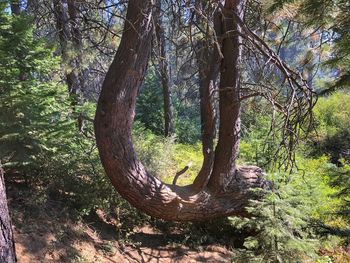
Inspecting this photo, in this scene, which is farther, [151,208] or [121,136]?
[151,208]

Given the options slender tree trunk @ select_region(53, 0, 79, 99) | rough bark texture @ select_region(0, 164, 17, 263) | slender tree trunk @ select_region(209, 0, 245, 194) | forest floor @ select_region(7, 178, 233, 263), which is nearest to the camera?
rough bark texture @ select_region(0, 164, 17, 263)

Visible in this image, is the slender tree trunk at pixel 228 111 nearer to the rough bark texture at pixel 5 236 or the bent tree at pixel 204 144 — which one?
the bent tree at pixel 204 144

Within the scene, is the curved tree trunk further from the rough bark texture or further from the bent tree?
the rough bark texture

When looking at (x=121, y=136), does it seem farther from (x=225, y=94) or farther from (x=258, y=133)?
(x=258, y=133)

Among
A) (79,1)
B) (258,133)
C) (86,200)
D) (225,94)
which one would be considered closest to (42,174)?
(86,200)

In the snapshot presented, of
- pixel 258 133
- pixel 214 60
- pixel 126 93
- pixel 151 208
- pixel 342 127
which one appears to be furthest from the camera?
pixel 342 127

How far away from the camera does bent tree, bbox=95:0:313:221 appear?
428 centimetres

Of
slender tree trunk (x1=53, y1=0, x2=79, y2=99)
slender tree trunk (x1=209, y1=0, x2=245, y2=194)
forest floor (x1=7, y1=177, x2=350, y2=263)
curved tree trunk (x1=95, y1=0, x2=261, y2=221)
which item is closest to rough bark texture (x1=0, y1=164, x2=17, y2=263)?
forest floor (x1=7, y1=177, x2=350, y2=263)

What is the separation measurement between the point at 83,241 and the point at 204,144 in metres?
2.15

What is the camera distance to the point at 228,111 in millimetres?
5137

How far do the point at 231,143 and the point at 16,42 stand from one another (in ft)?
11.1

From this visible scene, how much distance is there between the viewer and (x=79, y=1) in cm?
494

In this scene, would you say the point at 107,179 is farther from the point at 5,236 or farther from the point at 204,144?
the point at 5,236

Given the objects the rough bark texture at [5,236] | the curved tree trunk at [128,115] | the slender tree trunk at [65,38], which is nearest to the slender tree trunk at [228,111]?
the curved tree trunk at [128,115]
